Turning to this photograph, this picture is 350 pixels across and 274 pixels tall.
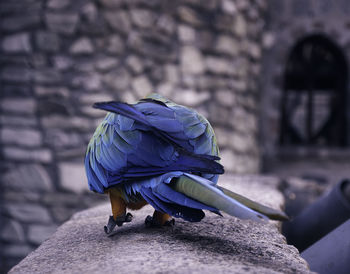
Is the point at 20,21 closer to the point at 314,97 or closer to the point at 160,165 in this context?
the point at 160,165

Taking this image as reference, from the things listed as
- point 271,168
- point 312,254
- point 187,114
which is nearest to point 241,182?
point 312,254

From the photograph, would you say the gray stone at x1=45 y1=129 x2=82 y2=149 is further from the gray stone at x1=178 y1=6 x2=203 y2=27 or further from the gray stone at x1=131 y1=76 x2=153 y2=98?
the gray stone at x1=178 y1=6 x2=203 y2=27

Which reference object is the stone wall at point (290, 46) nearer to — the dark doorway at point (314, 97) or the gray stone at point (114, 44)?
the dark doorway at point (314, 97)

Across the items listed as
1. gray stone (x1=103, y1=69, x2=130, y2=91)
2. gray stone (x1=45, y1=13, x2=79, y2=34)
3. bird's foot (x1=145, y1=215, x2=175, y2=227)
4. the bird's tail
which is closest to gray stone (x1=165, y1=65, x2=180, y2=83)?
gray stone (x1=103, y1=69, x2=130, y2=91)

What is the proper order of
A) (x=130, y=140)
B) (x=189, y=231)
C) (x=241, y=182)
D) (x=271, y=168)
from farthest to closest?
(x=271, y=168)
(x=241, y=182)
(x=189, y=231)
(x=130, y=140)

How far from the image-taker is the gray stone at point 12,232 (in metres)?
3.92

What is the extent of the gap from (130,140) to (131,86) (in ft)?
8.11

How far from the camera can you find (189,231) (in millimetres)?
1489

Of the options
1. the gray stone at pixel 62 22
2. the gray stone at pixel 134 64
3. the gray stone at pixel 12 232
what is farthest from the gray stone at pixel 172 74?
the gray stone at pixel 12 232

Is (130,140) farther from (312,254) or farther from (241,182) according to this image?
(241,182)

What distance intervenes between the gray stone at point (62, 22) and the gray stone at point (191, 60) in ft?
3.18

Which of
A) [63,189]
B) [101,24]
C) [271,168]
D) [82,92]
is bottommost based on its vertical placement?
[271,168]

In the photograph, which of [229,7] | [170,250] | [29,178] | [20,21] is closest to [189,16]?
[229,7]

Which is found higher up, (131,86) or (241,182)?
(131,86)
